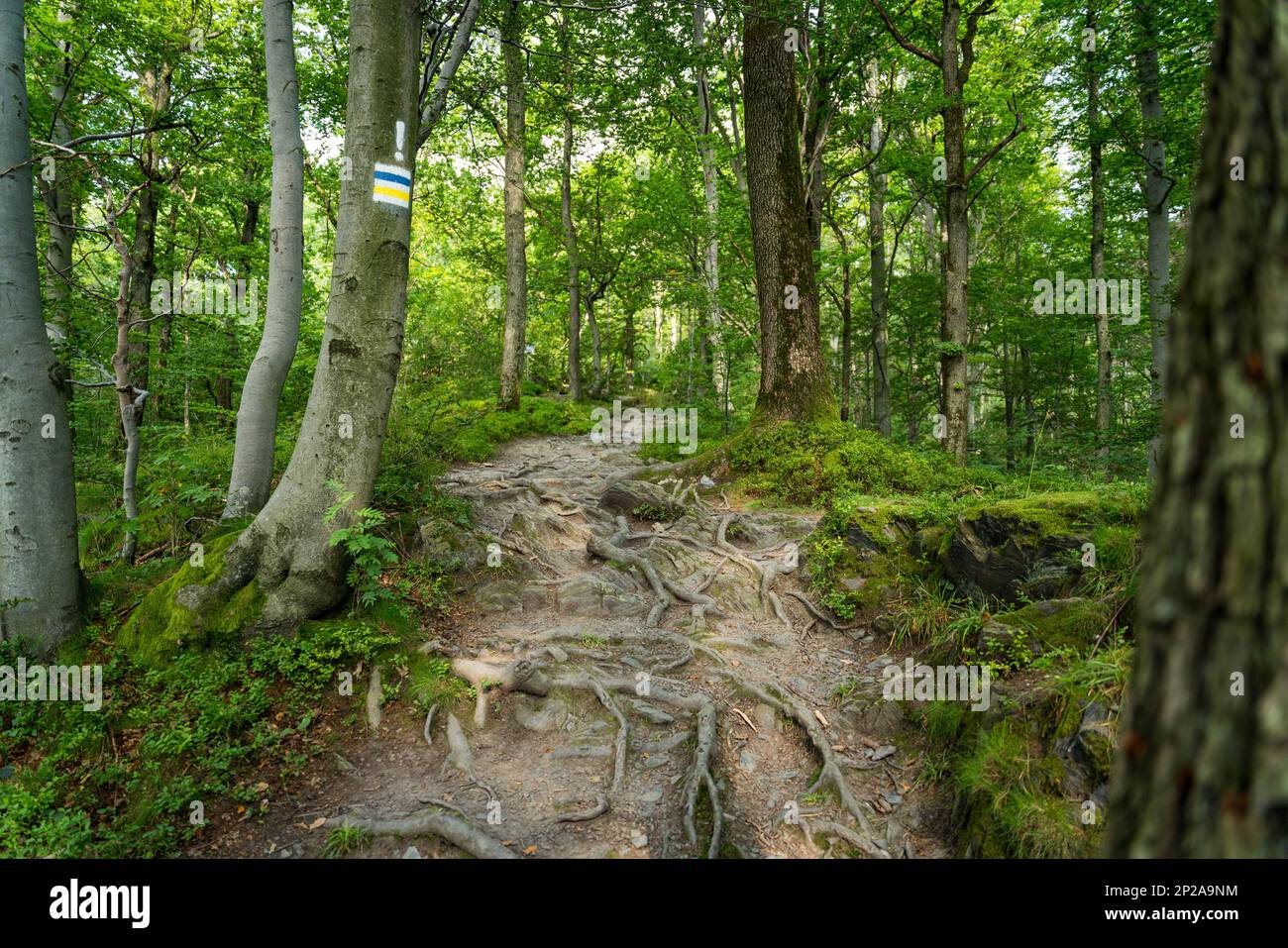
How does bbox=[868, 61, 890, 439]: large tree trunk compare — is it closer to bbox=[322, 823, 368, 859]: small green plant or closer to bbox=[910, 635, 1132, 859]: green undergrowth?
bbox=[910, 635, 1132, 859]: green undergrowth

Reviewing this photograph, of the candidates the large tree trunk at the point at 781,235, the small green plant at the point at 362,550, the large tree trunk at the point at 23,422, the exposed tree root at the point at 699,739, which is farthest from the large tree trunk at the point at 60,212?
the large tree trunk at the point at 781,235

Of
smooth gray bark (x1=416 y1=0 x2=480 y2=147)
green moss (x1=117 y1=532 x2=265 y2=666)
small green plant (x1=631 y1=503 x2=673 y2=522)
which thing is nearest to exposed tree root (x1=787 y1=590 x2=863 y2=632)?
small green plant (x1=631 y1=503 x2=673 y2=522)

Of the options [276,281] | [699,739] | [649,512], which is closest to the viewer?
[699,739]

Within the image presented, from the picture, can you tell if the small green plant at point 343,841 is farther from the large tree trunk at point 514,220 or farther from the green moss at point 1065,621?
the large tree trunk at point 514,220

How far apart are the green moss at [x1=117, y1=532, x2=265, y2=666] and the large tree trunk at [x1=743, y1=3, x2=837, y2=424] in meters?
7.45

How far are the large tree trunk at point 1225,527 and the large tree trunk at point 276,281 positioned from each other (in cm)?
657

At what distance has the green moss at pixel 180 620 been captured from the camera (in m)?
4.34

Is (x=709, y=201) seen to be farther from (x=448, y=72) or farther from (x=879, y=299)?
(x=448, y=72)

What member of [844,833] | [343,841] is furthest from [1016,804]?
[343,841]

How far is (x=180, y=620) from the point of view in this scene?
14.4ft

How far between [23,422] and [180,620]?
193 cm

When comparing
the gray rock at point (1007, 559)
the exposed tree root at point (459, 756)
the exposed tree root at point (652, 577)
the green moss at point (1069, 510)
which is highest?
the green moss at point (1069, 510)

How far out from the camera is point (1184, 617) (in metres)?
1.00

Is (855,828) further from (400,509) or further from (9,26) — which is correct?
(9,26)
